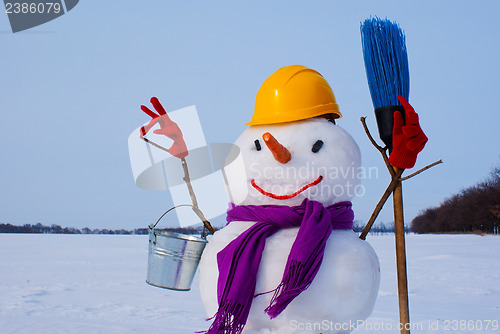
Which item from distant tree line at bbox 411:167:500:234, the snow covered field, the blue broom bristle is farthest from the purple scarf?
distant tree line at bbox 411:167:500:234

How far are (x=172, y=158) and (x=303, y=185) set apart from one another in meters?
0.78

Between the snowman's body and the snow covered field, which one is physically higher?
the snowman's body

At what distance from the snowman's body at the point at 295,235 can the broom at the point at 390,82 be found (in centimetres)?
15

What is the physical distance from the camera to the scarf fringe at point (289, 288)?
1853mm

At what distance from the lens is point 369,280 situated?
2057 millimetres

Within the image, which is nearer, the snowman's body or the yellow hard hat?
the snowman's body

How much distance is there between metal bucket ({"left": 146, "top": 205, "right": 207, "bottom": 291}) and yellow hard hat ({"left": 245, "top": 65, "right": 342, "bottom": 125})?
649 mm

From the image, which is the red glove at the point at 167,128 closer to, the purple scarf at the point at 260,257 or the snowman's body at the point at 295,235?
the snowman's body at the point at 295,235

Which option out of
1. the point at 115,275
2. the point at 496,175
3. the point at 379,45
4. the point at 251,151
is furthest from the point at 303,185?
the point at 496,175

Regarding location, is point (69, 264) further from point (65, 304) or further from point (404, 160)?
point (404, 160)

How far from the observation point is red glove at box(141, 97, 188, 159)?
242cm

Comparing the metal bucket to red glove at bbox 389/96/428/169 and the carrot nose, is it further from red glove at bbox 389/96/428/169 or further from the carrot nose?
red glove at bbox 389/96/428/169

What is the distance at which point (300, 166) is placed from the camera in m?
2.11

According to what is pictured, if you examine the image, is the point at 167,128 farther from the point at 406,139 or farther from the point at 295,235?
the point at 406,139
